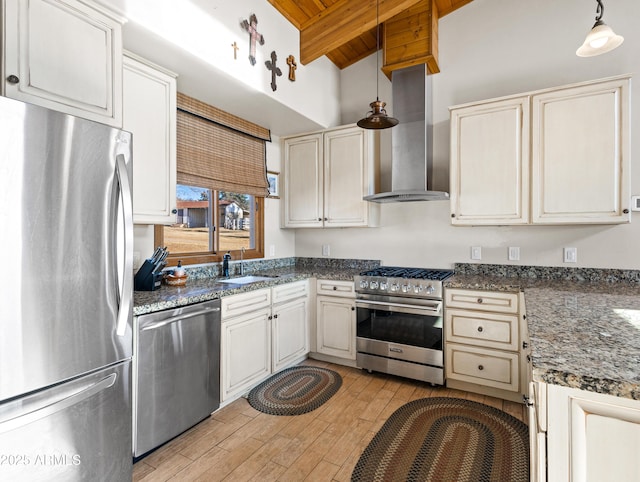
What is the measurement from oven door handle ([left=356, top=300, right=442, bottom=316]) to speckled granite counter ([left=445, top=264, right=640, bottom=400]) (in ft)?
1.07

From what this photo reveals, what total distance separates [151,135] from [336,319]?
2164 millimetres

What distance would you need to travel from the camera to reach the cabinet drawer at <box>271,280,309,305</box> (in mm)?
2902

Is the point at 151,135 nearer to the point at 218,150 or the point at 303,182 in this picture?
the point at 218,150

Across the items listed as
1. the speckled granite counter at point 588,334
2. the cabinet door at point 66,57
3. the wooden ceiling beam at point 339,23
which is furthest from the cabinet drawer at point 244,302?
the wooden ceiling beam at point 339,23

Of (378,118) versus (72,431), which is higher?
(378,118)

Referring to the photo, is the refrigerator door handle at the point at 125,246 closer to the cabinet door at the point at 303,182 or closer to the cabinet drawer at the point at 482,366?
the cabinet door at the point at 303,182

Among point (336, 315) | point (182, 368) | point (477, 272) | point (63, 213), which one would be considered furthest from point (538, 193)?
point (63, 213)

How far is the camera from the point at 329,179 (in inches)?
141

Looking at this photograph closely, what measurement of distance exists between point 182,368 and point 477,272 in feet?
8.51

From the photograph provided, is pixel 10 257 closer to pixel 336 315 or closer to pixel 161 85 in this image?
pixel 161 85

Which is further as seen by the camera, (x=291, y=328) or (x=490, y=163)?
(x=291, y=328)

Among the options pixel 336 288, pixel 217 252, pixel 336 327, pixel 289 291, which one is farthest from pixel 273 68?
pixel 336 327

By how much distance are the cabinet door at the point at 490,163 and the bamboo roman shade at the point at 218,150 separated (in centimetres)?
188

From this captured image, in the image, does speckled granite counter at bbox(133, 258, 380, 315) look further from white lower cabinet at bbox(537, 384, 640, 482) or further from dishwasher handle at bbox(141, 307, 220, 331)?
white lower cabinet at bbox(537, 384, 640, 482)
